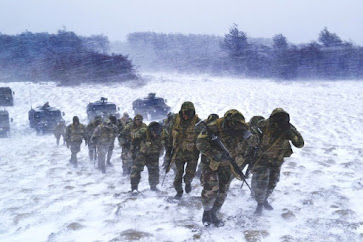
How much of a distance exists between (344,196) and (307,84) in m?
23.6

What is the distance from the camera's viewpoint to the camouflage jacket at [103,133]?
8.02 metres

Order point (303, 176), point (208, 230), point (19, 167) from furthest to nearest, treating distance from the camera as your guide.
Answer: point (19, 167) → point (303, 176) → point (208, 230)

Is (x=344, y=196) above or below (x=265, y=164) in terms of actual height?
below

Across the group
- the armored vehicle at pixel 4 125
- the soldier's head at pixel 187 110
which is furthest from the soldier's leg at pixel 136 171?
the armored vehicle at pixel 4 125

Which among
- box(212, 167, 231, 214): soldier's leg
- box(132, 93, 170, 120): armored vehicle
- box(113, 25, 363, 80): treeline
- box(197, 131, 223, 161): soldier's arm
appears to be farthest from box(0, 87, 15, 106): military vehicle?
box(113, 25, 363, 80): treeline

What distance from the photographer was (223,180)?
14.2 ft

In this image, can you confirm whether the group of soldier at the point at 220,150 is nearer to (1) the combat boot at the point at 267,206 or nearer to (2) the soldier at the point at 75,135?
(1) the combat boot at the point at 267,206

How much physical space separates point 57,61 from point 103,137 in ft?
98.5

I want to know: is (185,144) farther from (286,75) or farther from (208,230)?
(286,75)

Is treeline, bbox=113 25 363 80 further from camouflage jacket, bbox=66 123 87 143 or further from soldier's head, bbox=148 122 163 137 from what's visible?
soldier's head, bbox=148 122 163 137

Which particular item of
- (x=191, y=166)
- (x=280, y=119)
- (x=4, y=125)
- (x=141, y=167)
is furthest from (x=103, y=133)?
(x=4, y=125)

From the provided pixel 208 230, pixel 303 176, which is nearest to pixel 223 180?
pixel 208 230

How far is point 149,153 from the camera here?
5.95 meters

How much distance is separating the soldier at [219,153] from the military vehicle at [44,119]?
44.8 feet
